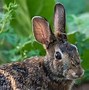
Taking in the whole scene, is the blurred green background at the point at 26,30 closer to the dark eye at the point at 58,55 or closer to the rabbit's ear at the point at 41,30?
the rabbit's ear at the point at 41,30

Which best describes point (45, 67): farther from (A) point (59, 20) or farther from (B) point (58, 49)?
(A) point (59, 20)

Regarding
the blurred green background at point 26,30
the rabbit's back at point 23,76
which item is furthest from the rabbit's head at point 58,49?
the blurred green background at point 26,30

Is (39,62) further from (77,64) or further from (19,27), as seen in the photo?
(19,27)

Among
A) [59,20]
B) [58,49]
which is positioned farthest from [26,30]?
[58,49]

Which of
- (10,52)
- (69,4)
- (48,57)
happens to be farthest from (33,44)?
(69,4)

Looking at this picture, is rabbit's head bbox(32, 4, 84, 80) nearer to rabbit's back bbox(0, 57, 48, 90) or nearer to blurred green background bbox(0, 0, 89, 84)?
rabbit's back bbox(0, 57, 48, 90)

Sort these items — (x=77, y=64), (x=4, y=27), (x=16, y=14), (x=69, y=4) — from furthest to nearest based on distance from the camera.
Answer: (x=69, y=4), (x=16, y=14), (x=4, y=27), (x=77, y=64)

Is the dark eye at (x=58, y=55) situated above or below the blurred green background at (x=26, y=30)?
below
